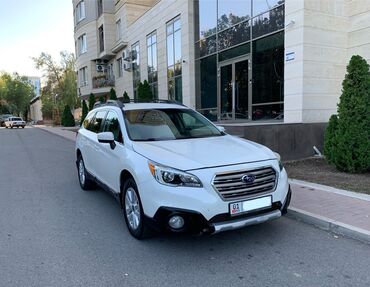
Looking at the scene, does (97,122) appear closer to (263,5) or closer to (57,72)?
(263,5)

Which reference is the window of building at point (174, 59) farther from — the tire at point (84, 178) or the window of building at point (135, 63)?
the tire at point (84, 178)

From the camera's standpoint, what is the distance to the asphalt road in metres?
3.51

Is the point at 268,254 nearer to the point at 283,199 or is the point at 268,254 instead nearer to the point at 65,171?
the point at 283,199

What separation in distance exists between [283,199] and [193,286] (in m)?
1.62

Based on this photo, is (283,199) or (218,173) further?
(283,199)

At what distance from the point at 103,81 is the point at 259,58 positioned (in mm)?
24488

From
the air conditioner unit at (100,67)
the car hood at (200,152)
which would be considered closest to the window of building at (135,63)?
the air conditioner unit at (100,67)

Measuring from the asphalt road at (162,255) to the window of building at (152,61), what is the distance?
707 inches

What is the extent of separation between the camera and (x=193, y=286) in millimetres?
3365

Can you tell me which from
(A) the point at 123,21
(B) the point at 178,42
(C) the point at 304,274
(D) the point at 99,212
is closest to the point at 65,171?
(D) the point at 99,212

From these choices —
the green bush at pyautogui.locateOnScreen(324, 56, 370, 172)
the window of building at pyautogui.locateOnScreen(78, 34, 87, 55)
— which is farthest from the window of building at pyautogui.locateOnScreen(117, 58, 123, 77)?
the green bush at pyautogui.locateOnScreen(324, 56, 370, 172)

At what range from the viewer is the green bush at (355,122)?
8078mm

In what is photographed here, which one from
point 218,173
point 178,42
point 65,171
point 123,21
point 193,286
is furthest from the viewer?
point 123,21

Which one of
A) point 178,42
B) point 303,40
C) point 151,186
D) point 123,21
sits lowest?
point 151,186
